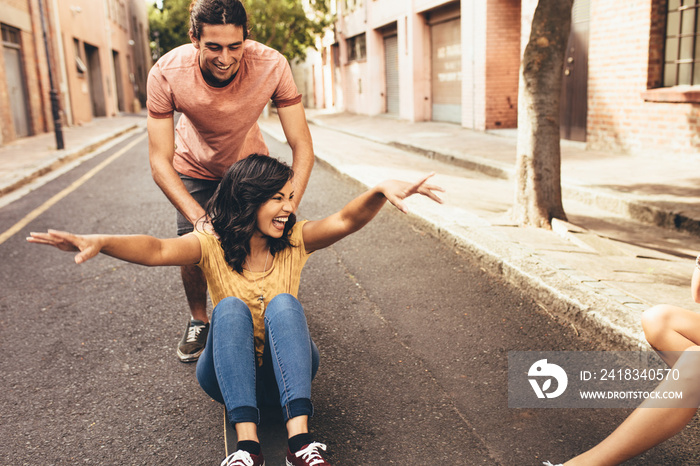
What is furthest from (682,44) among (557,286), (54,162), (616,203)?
(54,162)

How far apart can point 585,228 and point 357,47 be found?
23266mm

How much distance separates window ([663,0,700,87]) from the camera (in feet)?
27.9

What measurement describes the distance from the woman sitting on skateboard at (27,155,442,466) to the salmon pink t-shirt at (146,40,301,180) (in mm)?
519

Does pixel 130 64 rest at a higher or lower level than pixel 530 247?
higher

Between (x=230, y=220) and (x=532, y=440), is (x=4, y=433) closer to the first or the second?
(x=230, y=220)

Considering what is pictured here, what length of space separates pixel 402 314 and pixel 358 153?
27.4 feet

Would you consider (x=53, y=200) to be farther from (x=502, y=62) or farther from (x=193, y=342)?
(x=502, y=62)

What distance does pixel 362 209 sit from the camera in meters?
2.59

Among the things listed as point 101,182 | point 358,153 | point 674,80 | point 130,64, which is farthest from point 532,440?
point 130,64

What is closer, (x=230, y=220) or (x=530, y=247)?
(x=230, y=220)

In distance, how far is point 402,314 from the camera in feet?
13.0

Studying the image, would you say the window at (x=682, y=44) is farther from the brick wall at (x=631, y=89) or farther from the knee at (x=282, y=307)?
the knee at (x=282, y=307)

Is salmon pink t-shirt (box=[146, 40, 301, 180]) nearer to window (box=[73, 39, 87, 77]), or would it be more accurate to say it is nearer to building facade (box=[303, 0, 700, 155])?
building facade (box=[303, 0, 700, 155])

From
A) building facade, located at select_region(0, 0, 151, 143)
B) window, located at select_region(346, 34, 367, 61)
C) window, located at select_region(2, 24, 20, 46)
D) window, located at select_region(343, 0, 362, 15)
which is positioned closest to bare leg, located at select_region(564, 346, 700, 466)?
building facade, located at select_region(0, 0, 151, 143)
